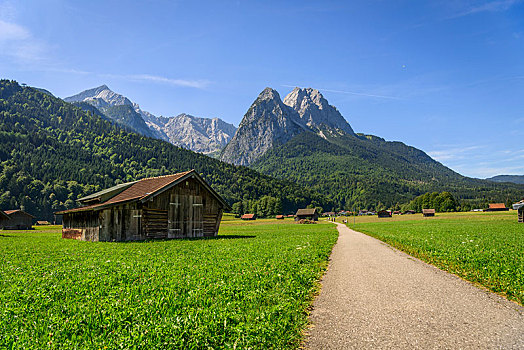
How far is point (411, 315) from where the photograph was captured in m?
8.56

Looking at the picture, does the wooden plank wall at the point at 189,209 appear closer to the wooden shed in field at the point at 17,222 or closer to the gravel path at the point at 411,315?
the gravel path at the point at 411,315

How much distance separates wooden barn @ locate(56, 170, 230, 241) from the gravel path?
2535cm

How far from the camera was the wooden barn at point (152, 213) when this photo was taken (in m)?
32.8

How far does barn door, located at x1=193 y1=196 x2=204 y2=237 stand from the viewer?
1489 inches

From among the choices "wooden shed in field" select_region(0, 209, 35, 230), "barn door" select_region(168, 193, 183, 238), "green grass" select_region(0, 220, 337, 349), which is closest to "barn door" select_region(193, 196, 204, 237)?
"barn door" select_region(168, 193, 183, 238)

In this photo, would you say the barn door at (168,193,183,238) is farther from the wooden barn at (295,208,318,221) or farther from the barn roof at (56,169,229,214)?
the wooden barn at (295,208,318,221)

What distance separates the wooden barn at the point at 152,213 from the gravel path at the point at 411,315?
25.4 meters

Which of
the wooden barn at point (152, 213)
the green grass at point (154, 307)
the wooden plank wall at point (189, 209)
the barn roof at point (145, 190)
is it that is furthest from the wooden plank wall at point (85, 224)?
the green grass at point (154, 307)

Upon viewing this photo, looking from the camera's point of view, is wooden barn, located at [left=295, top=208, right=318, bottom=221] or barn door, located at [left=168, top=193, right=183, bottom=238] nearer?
barn door, located at [left=168, top=193, right=183, bottom=238]

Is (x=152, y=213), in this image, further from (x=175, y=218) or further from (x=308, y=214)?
(x=308, y=214)

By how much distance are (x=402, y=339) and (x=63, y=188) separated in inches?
7708

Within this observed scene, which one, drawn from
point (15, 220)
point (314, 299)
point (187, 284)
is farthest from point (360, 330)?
point (15, 220)

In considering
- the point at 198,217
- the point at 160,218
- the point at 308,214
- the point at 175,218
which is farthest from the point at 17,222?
the point at 308,214

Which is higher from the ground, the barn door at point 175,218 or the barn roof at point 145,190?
the barn roof at point 145,190
